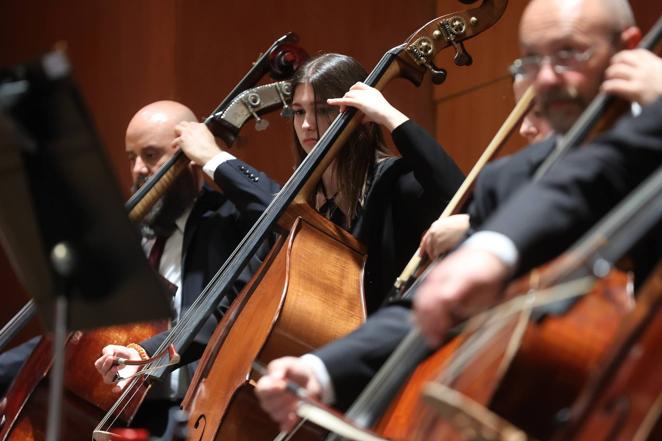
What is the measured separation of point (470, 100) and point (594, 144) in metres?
2.22

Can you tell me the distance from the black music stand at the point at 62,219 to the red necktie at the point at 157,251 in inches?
55.5

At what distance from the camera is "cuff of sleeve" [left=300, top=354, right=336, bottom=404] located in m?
1.57

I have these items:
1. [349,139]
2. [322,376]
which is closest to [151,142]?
[349,139]

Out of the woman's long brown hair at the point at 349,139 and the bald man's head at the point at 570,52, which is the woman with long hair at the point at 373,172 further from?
the bald man's head at the point at 570,52

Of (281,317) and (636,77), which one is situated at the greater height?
(636,77)

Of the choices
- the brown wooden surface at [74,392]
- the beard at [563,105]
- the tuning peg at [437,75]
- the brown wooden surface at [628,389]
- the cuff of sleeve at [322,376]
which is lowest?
the brown wooden surface at [74,392]

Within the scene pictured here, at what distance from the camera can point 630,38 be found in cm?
157

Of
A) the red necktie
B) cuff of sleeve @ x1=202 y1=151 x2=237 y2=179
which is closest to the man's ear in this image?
cuff of sleeve @ x1=202 y1=151 x2=237 y2=179

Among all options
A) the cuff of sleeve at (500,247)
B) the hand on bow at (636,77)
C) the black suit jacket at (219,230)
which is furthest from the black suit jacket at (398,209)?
the cuff of sleeve at (500,247)

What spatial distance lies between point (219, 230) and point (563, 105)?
1409mm

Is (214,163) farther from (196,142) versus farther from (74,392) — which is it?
(74,392)

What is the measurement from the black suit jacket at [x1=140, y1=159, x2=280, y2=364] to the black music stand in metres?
1.10

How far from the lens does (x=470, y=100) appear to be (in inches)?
140

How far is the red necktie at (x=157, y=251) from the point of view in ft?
9.46
